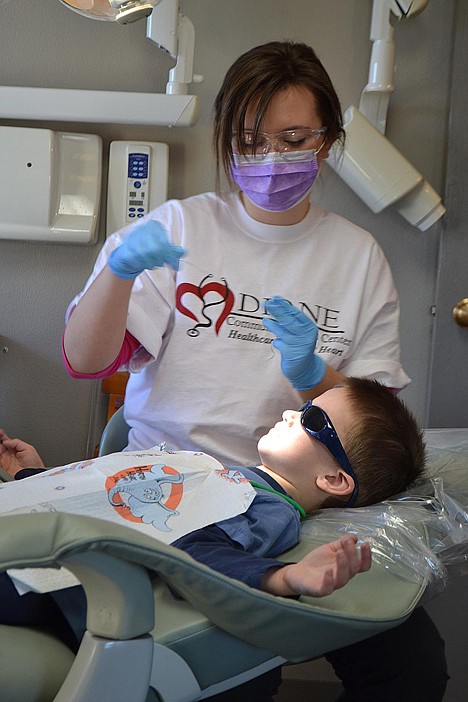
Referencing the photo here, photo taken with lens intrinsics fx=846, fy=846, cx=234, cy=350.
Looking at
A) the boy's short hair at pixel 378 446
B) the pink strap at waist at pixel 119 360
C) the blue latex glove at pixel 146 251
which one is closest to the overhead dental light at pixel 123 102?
the pink strap at waist at pixel 119 360

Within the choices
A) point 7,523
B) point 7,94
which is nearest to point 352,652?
point 7,523

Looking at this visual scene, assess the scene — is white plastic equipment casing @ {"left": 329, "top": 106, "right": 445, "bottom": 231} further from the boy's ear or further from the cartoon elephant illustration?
the cartoon elephant illustration

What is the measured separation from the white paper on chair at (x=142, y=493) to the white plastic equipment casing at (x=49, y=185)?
A: 3.63 feet

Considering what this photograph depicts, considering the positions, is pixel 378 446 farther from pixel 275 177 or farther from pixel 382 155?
pixel 382 155

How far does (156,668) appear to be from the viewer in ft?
3.29

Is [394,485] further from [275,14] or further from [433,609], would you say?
[275,14]

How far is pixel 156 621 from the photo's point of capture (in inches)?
41.9

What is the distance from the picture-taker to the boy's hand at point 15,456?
164 cm

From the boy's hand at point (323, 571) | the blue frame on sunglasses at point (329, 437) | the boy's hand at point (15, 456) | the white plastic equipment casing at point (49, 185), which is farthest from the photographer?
the white plastic equipment casing at point (49, 185)

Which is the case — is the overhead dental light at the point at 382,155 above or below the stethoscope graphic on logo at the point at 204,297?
above

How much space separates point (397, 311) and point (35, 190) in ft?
3.58

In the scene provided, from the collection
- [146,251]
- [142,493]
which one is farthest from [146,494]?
[146,251]

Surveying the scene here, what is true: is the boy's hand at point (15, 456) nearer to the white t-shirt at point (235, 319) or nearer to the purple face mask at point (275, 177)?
the white t-shirt at point (235, 319)

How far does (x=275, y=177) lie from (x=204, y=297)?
29cm
